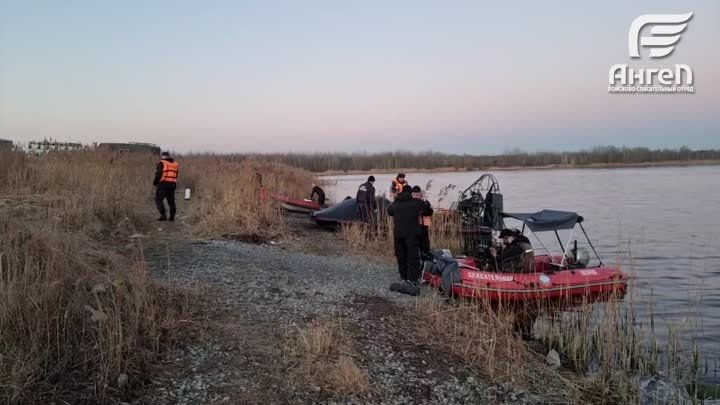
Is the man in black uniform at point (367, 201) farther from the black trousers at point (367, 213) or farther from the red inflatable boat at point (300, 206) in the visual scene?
the red inflatable boat at point (300, 206)

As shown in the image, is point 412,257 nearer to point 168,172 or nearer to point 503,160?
point 168,172

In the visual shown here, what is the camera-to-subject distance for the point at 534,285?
8.59 meters

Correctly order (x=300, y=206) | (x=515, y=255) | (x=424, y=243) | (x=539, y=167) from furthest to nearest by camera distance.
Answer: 1. (x=539, y=167)
2. (x=300, y=206)
3. (x=424, y=243)
4. (x=515, y=255)

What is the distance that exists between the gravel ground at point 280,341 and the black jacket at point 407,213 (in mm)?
1041

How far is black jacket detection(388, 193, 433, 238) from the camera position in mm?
9375

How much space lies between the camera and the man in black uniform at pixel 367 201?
1452 cm

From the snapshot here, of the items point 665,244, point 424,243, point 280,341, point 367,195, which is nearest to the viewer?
point 280,341

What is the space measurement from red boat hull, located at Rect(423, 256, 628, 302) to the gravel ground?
1.04 meters

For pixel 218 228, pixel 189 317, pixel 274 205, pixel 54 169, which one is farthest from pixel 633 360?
pixel 54 169

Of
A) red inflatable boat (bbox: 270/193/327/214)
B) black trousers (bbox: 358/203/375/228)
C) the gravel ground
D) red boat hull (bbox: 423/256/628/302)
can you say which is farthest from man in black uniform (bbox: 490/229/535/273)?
red inflatable boat (bbox: 270/193/327/214)

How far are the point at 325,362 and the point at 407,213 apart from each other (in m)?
4.39

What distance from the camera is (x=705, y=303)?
974 cm

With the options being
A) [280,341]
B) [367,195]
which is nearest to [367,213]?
[367,195]

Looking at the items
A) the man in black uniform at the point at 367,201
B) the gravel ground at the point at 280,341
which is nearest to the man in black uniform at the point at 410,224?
the gravel ground at the point at 280,341
